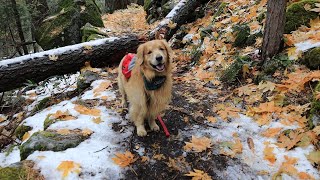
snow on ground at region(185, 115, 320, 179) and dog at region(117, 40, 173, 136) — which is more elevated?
dog at region(117, 40, 173, 136)

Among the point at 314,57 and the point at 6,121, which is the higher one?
the point at 314,57

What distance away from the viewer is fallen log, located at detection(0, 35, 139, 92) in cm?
598

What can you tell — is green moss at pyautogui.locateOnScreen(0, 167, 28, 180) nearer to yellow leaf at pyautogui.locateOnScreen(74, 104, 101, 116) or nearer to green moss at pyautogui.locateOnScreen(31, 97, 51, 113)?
yellow leaf at pyautogui.locateOnScreen(74, 104, 101, 116)

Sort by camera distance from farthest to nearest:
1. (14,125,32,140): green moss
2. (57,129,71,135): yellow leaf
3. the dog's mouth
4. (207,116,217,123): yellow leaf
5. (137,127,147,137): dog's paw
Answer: (14,125,32,140): green moss → (207,116,217,123): yellow leaf → (137,127,147,137): dog's paw → (57,129,71,135): yellow leaf → the dog's mouth

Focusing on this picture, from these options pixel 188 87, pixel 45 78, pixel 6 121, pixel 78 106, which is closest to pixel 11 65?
pixel 45 78

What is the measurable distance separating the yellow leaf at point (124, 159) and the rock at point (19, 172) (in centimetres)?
85

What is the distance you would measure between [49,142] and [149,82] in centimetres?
152

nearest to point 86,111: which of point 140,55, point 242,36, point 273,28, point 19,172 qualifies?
point 140,55

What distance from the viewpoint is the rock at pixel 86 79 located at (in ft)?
20.9

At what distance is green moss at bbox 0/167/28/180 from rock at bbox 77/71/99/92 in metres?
3.33

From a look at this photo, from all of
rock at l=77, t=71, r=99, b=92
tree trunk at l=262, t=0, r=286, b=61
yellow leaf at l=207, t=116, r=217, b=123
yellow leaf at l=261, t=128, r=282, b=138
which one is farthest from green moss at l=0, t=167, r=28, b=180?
tree trunk at l=262, t=0, r=286, b=61

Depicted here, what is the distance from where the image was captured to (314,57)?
14.7 ft

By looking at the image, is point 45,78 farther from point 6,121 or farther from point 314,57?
point 314,57

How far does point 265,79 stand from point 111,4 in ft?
47.8
